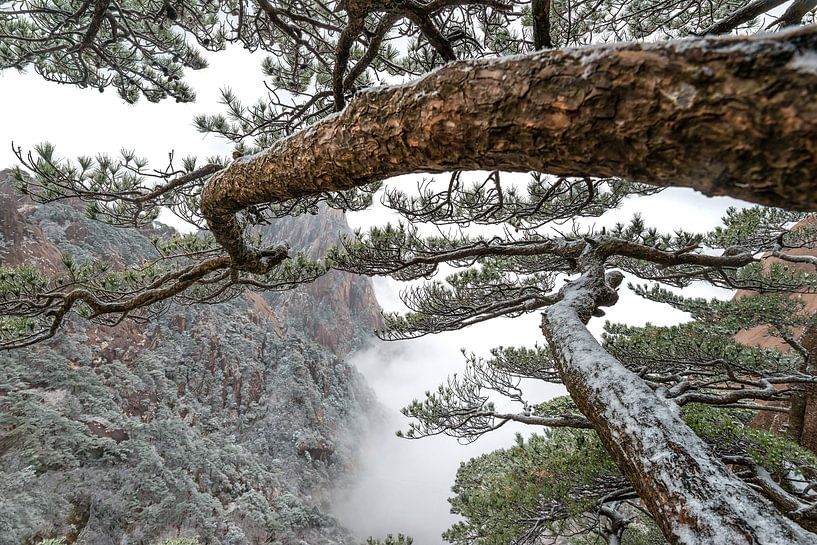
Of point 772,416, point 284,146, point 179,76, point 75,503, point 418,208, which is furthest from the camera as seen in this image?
point 75,503

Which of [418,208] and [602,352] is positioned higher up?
[418,208]

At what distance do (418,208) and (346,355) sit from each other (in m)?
16.3

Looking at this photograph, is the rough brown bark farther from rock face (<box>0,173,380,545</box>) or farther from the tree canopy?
rock face (<box>0,173,380,545</box>)

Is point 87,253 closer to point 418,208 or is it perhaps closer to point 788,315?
point 418,208

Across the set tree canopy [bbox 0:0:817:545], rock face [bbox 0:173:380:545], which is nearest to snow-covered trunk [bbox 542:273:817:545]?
tree canopy [bbox 0:0:817:545]

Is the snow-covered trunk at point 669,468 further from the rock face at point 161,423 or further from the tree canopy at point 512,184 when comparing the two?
the rock face at point 161,423

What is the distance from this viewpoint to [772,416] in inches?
164

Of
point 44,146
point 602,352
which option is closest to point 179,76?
point 44,146

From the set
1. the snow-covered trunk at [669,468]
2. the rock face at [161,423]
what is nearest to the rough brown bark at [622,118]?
the snow-covered trunk at [669,468]

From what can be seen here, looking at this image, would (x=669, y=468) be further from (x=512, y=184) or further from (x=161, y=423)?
(x=161, y=423)

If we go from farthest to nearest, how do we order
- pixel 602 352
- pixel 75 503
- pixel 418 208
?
pixel 75 503 → pixel 418 208 → pixel 602 352

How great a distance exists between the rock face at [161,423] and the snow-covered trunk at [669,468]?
6653 millimetres

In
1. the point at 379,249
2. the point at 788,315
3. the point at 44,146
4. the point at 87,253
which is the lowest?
the point at 788,315

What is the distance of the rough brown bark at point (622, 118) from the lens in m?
0.36
